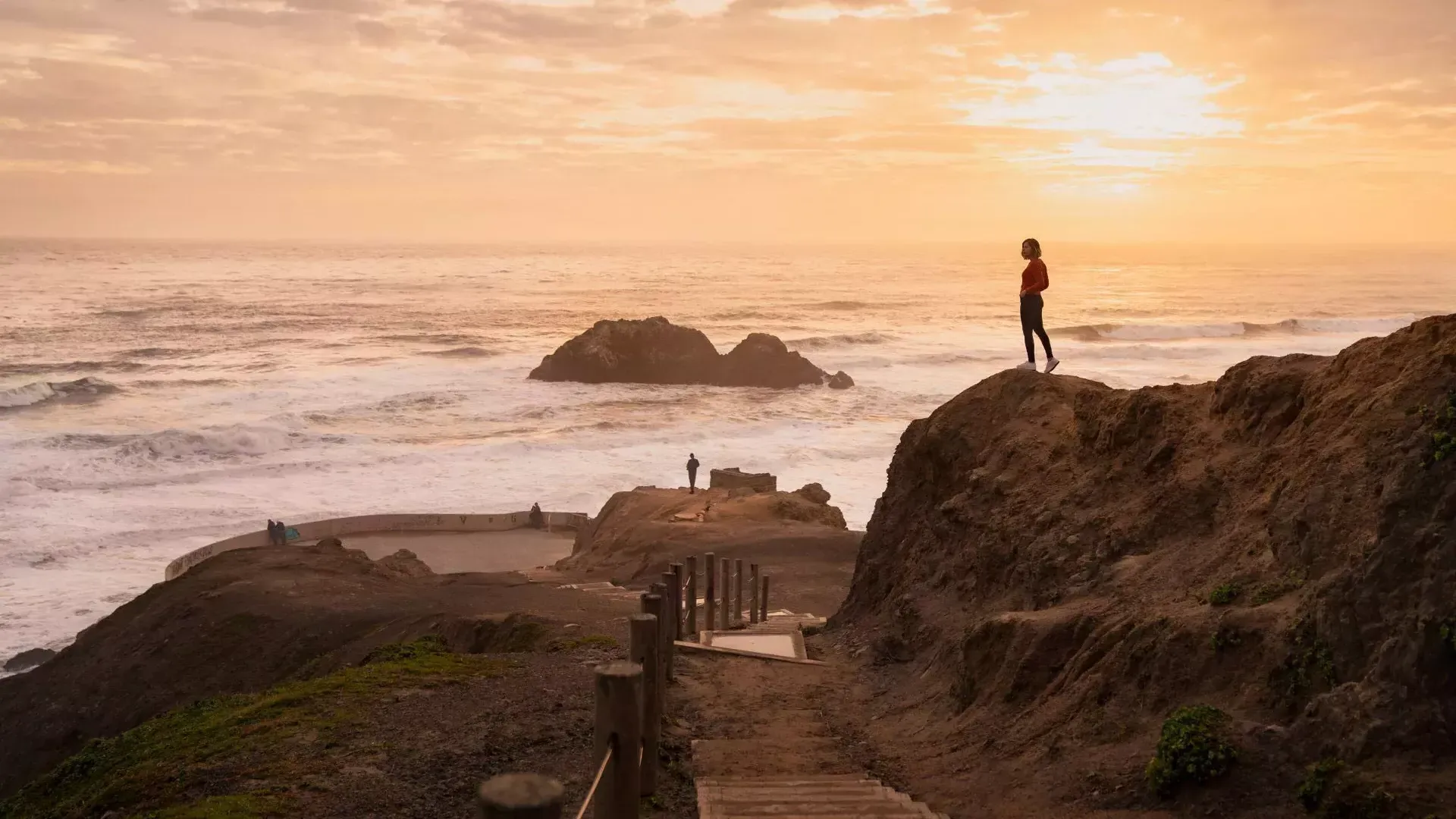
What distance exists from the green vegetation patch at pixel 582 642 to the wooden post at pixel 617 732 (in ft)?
30.0

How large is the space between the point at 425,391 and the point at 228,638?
158ft

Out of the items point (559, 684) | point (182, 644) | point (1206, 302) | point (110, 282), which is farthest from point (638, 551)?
point (110, 282)

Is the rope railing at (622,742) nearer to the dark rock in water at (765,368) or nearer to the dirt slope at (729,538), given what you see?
the dirt slope at (729,538)

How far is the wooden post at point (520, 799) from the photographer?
3625mm

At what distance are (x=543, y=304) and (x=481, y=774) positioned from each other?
116804 millimetres

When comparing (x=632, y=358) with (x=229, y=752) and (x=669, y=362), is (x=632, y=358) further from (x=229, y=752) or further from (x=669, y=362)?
(x=229, y=752)

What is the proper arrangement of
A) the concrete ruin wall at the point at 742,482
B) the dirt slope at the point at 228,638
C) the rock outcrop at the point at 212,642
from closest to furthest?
the dirt slope at the point at 228,638 < the rock outcrop at the point at 212,642 < the concrete ruin wall at the point at 742,482

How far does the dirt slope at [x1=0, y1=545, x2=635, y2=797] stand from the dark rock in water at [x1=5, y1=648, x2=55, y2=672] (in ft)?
8.56

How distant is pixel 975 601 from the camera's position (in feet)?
44.0

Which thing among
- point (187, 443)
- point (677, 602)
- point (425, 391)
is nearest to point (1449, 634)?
point (677, 602)

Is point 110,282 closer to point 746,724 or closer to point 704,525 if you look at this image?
point 704,525

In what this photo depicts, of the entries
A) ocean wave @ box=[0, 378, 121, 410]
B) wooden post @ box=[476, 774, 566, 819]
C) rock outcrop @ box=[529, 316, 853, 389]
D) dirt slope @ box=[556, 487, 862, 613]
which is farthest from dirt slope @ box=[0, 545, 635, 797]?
rock outcrop @ box=[529, 316, 853, 389]

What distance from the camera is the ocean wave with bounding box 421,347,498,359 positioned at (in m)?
84.4

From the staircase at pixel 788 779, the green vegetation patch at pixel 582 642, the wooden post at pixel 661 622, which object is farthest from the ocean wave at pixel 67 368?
the staircase at pixel 788 779
